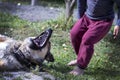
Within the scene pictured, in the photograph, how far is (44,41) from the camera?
535 centimetres

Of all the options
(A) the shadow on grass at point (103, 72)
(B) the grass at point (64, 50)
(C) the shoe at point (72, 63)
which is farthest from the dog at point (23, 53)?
(A) the shadow on grass at point (103, 72)

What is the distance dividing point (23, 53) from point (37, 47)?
20cm

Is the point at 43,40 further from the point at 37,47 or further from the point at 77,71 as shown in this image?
the point at 77,71

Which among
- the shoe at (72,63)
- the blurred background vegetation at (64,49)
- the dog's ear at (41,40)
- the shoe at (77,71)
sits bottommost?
the blurred background vegetation at (64,49)

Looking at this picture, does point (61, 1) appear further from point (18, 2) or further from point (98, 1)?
point (98, 1)

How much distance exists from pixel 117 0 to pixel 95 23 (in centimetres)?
45

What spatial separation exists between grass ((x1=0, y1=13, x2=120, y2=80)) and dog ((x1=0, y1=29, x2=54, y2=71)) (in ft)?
1.07

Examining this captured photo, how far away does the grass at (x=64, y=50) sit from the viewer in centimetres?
583

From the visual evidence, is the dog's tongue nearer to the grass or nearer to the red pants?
the grass

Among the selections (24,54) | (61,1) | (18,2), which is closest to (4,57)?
(24,54)

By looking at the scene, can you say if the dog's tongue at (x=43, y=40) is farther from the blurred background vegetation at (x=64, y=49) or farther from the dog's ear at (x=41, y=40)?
the blurred background vegetation at (x=64, y=49)

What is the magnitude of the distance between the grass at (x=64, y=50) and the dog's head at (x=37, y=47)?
0.96 feet

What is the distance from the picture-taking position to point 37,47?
5262 millimetres

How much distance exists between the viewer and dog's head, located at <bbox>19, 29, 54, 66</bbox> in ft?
17.2
